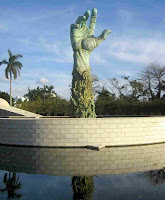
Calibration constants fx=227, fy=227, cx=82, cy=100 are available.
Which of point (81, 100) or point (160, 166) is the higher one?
point (81, 100)

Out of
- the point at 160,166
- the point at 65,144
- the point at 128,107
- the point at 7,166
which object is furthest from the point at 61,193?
the point at 128,107

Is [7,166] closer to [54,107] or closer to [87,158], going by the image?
[87,158]

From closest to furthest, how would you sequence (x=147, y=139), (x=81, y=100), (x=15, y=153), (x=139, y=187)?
(x=139, y=187) → (x=15, y=153) → (x=147, y=139) → (x=81, y=100)

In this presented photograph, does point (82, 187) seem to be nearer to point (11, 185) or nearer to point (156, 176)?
point (11, 185)

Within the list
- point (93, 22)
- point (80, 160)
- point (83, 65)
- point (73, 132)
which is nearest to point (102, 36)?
point (93, 22)

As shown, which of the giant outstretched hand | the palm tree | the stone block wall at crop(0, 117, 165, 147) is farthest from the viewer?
the palm tree

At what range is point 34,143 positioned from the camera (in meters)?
9.56

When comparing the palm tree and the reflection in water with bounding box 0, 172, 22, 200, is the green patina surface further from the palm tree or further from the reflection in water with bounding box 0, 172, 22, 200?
the palm tree

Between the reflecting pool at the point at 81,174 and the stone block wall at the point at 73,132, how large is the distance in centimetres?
58

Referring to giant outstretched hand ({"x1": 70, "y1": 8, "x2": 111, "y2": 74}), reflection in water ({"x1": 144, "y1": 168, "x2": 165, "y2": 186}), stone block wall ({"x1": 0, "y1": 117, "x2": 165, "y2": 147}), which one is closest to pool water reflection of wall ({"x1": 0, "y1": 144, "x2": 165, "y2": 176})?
reflection in water ({"x1": 144, "y1": 168, "x2": 165, "y2": 186})

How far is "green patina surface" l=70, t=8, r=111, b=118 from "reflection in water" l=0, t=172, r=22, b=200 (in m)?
6.76

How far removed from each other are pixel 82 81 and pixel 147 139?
14.9 feet

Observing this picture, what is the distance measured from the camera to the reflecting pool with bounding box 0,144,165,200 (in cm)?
458

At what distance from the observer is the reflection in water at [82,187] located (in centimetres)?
440
